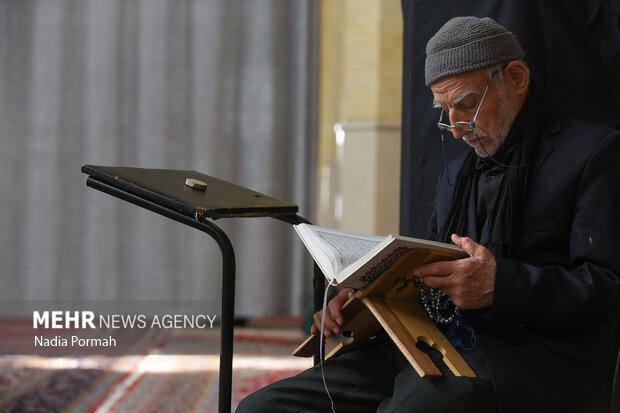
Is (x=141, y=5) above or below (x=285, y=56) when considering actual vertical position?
above

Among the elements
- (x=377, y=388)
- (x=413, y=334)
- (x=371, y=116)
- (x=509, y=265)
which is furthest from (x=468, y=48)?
(x=371, y=116)

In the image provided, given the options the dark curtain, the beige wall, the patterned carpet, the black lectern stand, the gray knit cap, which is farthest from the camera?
the beige wall

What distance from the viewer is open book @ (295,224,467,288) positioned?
973mm

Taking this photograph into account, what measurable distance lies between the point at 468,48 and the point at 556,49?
0.56m

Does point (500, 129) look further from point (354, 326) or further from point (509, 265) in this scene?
point (354, 326)

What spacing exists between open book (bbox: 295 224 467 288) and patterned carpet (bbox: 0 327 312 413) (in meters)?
1.35

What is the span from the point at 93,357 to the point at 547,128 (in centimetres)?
239

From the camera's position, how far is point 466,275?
105cm

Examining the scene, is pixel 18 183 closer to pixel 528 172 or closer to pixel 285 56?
pixel 285 56

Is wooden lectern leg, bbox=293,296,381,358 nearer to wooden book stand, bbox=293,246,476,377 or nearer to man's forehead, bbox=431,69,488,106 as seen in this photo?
wooden book stand, bbox=293,246,476,377

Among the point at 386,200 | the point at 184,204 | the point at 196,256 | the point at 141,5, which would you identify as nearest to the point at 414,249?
the point at 184,204

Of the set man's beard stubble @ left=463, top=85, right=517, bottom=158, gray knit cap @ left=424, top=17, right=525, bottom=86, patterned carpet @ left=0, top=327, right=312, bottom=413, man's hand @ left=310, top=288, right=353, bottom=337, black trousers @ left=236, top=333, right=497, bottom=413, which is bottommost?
patterned carpet @ left=0, top=327, right=312, bottom=413

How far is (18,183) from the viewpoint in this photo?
3619 millimetres

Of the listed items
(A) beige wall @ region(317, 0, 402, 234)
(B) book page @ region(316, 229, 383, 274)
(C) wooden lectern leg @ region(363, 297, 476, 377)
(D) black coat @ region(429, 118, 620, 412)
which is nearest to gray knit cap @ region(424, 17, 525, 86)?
(D) black coat @ region(429, 118, 620, 412)
